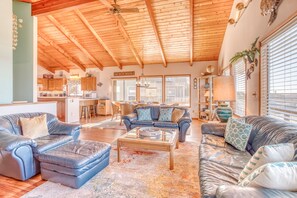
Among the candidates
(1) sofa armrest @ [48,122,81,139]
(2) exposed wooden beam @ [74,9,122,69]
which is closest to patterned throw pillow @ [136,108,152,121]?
(1) sofa armrest @ [48,122,81,139]

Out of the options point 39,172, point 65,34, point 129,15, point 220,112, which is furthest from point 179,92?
point 39,172

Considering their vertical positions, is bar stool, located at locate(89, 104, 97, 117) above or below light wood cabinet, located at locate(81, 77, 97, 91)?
below

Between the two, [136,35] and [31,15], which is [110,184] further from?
[136,35]

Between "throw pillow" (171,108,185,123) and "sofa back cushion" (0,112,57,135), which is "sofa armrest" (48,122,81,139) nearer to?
"sofa back cushion" (0,112,57,135)

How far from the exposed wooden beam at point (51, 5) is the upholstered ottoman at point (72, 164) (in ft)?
12.0

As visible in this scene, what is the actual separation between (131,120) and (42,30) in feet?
17.4

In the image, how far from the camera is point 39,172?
101 inches

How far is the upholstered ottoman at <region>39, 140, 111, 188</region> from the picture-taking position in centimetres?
216

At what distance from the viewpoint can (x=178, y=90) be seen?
28.0 feet

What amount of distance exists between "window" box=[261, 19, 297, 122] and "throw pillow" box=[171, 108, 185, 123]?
2.00 metres

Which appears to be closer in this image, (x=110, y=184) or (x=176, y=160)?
(x=110, y=184)

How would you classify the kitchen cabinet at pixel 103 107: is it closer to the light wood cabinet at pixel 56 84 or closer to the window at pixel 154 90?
the window at pixel 154 90

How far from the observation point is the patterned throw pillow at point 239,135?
235 centimetres

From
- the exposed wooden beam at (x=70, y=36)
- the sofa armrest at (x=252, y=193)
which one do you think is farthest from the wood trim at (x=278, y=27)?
the exposed wooden beam at (x=70, y=36)
